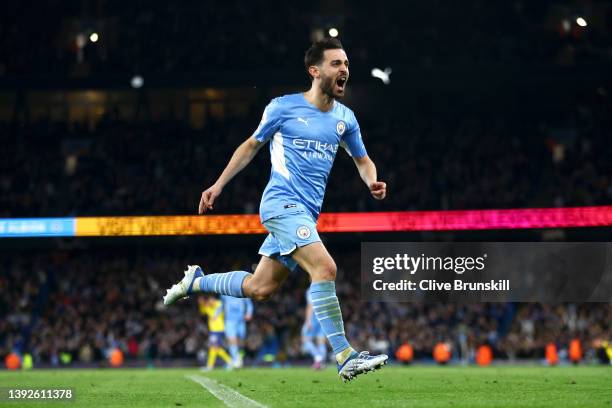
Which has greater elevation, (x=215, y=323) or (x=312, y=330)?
(x=215, y=323)

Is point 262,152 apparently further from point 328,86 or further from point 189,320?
point 328,86

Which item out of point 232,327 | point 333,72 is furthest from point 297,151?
point 232,327

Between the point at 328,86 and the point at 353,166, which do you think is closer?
the point at 328,86

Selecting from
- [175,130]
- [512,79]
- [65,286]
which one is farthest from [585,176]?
[65,286]

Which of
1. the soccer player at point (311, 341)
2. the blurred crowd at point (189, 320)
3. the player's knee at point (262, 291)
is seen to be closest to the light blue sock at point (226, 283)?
the player's knee at point (262, 291)

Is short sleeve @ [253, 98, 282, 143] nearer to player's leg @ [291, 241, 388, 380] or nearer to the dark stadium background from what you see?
player's leg @ [291, 241, 388, 380]

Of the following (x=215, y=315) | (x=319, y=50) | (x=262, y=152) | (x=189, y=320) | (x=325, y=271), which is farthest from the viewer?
(x=262, y=152)

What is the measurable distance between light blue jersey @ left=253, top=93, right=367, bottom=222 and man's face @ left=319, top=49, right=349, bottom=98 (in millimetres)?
202

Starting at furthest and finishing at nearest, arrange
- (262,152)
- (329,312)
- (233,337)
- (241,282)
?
1. (262,152)
2. (233,337)
3. (241,282)
4. (329,312)

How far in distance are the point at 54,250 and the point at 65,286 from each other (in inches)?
86.2

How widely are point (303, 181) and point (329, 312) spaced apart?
1045mm

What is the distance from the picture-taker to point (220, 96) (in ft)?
127

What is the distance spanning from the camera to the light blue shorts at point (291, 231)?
24.6ft

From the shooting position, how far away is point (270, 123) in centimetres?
785
